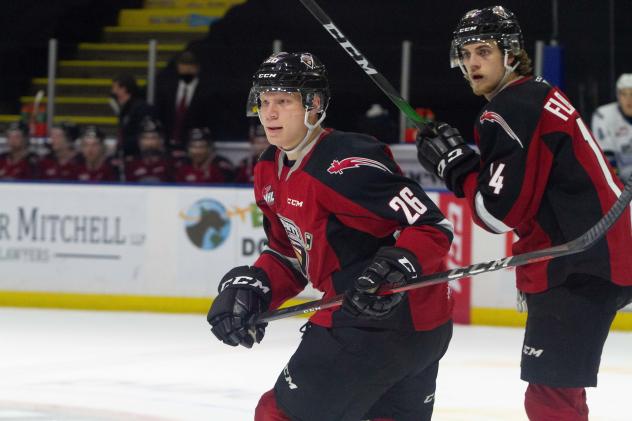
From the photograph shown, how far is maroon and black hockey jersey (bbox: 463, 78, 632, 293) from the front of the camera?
291cm

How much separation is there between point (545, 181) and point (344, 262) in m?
0.52

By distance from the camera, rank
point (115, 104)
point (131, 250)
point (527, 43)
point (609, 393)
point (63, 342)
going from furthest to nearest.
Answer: point (527, 43) < point (115, 104) < point (131, 250) < point (63, 342) < point (609, 393)

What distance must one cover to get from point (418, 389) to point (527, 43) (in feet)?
22.6

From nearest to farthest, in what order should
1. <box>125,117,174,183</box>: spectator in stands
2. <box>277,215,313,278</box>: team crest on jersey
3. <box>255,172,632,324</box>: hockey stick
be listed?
<box>255,172,632,324</box>: hockey stick → <box>277,215,313,278</box>: team crest on jersey → <box>125,117,174,183</box>: spectator in stands

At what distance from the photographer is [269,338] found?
641cm

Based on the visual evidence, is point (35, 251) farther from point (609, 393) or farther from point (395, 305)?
point (395, 305)

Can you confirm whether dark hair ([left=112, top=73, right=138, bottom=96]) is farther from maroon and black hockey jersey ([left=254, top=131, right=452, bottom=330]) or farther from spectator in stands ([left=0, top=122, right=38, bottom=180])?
maroon and black hockey jersey ([left=254, top=131, right=452, bottom=330])

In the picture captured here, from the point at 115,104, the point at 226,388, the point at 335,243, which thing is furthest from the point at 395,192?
the point at 115,104

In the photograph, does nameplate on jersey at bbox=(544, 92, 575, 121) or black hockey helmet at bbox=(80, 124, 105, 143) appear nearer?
nameplate on jersey at bbox=(544, 92, 575, 121)

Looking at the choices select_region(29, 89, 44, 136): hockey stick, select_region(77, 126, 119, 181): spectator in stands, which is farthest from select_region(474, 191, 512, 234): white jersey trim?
select_region(29, 89, 44, 136): hockey stick

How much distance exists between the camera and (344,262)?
2.77 meters

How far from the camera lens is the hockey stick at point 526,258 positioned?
2.68m

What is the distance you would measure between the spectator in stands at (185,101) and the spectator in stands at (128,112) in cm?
19

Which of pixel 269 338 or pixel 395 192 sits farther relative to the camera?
pixel 269 338
